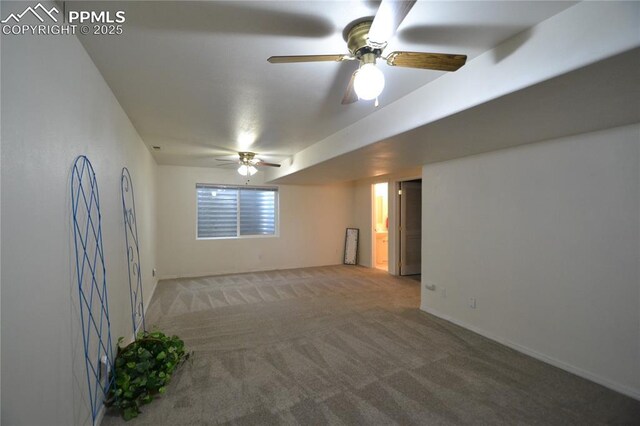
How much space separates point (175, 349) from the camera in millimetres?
2545

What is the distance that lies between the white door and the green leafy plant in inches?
189

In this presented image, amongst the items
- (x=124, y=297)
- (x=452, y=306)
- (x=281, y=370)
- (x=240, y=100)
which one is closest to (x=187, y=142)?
(x=240, y=100)

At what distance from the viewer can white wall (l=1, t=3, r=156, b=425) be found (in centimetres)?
100

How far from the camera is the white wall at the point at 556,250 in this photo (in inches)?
86.5

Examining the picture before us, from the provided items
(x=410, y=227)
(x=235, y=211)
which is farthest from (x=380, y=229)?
(x=235, y=211)

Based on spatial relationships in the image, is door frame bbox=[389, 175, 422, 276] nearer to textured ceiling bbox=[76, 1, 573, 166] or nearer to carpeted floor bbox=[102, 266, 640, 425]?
carpeted floor bbox=[102, 266, 640, 425]

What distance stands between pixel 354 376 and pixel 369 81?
90.5 inches

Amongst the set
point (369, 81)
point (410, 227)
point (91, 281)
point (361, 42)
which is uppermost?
point (361, 42)

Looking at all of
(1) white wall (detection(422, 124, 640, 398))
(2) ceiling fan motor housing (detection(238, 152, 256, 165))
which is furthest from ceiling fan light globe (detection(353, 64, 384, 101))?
(2) ceiling fan motor housing (detection(238, 152, 256, 165))

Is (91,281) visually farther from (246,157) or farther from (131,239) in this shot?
(246,157)

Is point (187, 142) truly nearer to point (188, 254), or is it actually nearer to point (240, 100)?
point (240, 100)

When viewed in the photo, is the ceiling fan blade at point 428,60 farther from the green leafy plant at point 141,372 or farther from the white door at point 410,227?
the white door at point 410,227

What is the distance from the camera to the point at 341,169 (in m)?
4.45

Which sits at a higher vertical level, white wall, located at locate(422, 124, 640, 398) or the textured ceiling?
the textured ceiling
